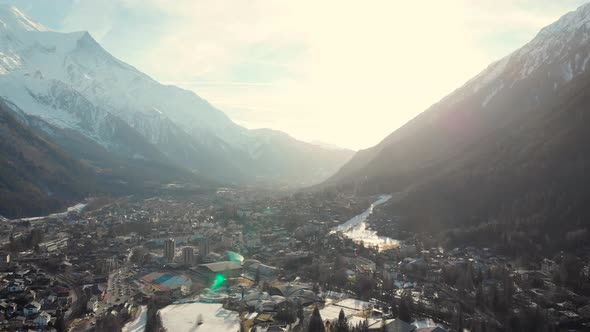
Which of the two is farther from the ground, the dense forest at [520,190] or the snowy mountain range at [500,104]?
the snowy mountain range at [500,104]

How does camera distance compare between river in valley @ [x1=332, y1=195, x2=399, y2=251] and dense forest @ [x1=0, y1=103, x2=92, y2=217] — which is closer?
river in valley @ [x1=332, y1=195, x2=399, y2=251]

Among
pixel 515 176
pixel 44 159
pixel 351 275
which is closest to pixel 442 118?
pixel 515 176

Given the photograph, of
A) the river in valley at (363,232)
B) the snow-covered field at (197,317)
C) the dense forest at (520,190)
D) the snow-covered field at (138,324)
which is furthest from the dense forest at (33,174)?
the dense forest at (520,190)

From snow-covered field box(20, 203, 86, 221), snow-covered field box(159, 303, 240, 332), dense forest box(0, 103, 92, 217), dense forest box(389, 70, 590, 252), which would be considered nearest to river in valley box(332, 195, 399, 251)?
dense forest box(389, 70, 590, 252)

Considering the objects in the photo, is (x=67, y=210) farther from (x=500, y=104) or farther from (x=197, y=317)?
(x=500, y=104)

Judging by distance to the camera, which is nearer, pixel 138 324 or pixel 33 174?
pixel 138 324

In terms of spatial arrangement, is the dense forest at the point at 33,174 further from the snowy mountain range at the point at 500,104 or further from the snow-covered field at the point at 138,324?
the snow-covered field at the point at 138,324

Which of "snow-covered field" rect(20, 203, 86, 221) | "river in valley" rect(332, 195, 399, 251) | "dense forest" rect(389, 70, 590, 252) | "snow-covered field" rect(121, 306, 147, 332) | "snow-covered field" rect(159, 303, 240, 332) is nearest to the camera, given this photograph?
"snow-covered field" rect(121, 306, 147, 332)

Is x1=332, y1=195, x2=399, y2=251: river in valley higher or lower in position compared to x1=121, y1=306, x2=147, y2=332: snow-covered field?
higher

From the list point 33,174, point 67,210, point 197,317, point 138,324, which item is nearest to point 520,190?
point 197,317

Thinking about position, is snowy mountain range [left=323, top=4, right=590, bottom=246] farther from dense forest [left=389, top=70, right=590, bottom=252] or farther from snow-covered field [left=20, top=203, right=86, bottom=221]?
snow-covered field [left=20, top=203, right=86, bottom=221]
